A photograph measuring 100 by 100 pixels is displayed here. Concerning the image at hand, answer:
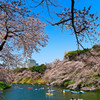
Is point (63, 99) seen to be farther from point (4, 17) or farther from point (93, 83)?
point (4, 17)

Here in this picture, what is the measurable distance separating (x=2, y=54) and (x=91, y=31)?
3.47m

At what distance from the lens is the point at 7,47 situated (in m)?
5.06

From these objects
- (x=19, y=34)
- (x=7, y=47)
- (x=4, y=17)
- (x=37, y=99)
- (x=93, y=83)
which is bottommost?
(x=37, y=99)

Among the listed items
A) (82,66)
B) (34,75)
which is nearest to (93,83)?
(82,66)

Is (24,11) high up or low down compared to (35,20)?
down

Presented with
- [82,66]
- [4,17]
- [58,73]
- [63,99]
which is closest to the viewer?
[4,17]

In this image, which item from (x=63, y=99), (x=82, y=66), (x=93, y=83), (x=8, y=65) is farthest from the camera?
(x=82, y=66)

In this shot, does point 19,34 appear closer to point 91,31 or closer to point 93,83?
point 91,31

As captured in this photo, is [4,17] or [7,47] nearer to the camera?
[4,17]

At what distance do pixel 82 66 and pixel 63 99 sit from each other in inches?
363

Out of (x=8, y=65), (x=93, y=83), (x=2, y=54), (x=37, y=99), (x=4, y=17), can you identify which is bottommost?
(x=37, y=99)

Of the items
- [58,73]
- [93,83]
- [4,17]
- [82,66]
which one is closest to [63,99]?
[93,83]

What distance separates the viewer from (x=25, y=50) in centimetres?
507

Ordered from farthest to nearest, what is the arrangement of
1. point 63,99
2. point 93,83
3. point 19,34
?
point 93,83 < point 63,99 < point 19,34
